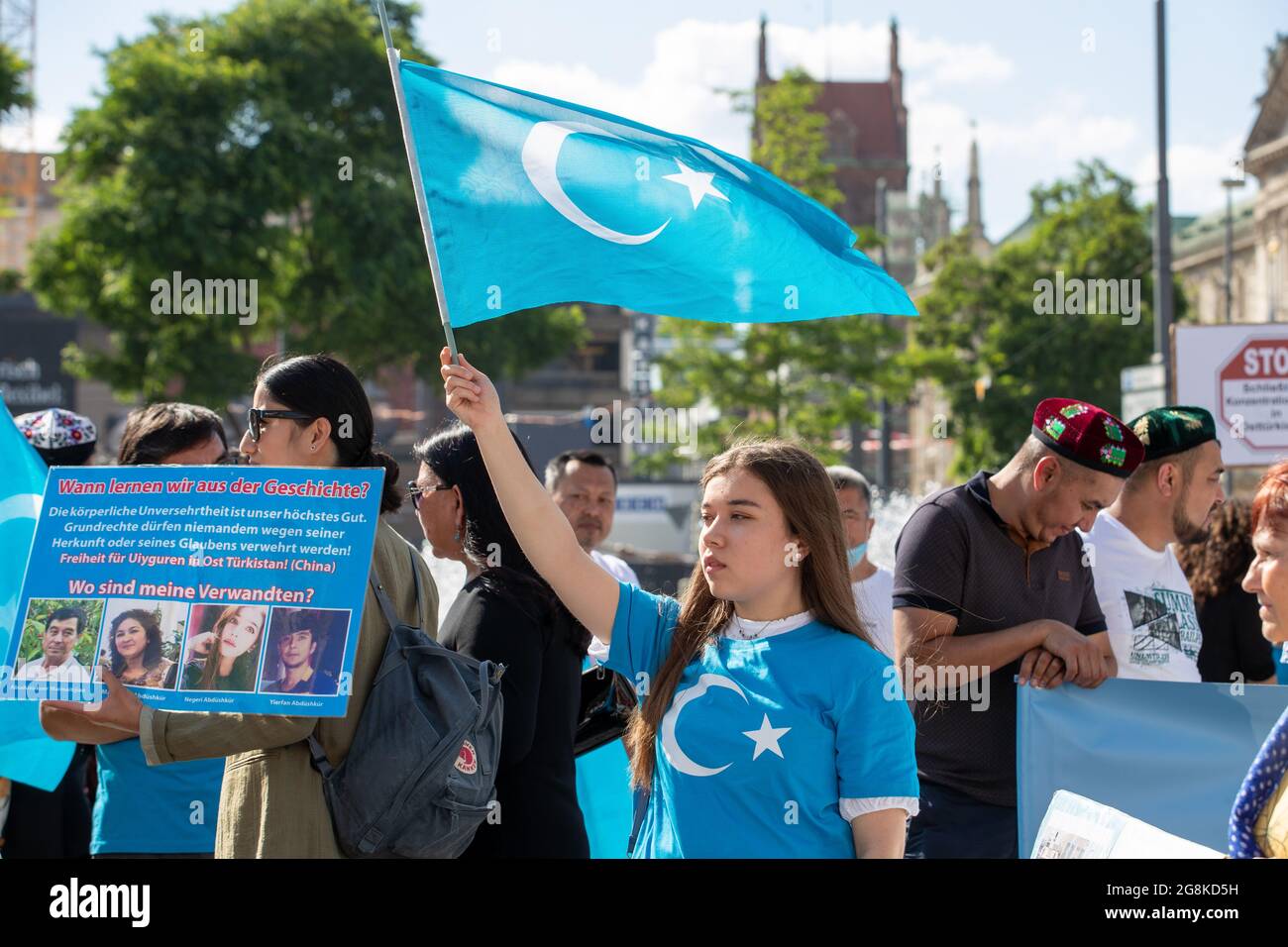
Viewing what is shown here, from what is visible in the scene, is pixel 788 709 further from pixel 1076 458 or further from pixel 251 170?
pixel 251 170

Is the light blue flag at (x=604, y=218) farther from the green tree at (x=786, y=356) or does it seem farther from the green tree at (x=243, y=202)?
the green tree at (x=786, y=356)

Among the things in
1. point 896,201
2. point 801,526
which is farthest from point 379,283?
point 896,201

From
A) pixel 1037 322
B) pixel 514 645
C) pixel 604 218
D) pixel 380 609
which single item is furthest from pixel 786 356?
pixel 380 609

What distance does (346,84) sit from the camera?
29125mm

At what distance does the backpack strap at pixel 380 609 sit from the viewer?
3.07 meters

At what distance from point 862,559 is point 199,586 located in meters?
4.26

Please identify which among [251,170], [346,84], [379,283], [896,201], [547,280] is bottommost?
[547,280]

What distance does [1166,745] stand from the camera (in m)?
4.37

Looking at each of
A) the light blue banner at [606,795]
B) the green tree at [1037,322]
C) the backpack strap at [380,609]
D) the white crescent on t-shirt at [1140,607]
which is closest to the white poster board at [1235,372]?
the white crescent on t-shirt at [1140,607]

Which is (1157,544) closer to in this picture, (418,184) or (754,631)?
(754,631)

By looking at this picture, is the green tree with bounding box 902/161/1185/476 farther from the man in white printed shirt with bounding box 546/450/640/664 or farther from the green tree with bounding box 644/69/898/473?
the man in white printed shirt with bounding box 546/450/640/664

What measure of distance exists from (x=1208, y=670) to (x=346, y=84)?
26067mm

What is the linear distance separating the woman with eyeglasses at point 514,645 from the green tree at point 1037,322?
3354 centimetres

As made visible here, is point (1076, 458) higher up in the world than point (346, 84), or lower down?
lower down
